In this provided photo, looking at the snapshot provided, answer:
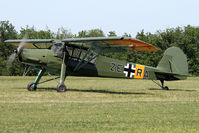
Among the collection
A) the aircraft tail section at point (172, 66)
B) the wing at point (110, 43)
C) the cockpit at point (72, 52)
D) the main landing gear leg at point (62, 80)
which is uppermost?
the wing at point (110, 43)

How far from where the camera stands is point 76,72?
1945 cm

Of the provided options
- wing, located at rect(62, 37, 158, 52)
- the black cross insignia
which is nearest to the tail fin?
the black cross insignia

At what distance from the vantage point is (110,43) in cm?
1795

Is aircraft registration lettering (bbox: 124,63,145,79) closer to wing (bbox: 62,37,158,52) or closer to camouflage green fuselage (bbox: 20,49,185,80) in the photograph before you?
camouflage green fuselage (bbox: 20,49,185,80)

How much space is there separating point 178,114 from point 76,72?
9498mm

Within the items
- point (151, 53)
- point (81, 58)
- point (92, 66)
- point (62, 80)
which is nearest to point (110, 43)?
point (81, 58)

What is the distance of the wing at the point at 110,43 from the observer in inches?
663

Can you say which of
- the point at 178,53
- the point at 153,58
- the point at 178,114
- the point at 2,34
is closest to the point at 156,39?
the point at 153,58

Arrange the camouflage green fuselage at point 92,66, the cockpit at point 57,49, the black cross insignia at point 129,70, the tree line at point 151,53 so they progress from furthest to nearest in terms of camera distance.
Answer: the tree line at point 151,53 → the black cross insignia at point 129,70 → the cockpit at point 57,49 → the camouflage green fuselage at point 92,66

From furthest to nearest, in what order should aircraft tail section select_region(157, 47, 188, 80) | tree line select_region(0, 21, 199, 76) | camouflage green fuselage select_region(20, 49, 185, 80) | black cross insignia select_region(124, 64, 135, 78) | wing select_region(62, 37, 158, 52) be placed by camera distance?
tree line select_region(0, 21, 199, 76) → aircraft tail section select_region(157, 47, 188, 80) → black cross insignia select_region(124, 64, 135, 78) → camouflage green fuselage select_region(20, 49, 185, 80) → wing select_region(62, 37, 158, 52)

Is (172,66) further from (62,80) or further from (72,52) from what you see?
(62,80)

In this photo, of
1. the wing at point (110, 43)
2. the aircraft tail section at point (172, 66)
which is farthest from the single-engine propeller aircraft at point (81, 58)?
the aircraft tail section at point (172, 66)

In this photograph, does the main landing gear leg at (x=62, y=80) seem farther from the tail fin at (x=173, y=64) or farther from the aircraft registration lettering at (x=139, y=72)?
the tail fin at (x=173, y=64)

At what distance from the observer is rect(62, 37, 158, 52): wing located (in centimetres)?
1684
